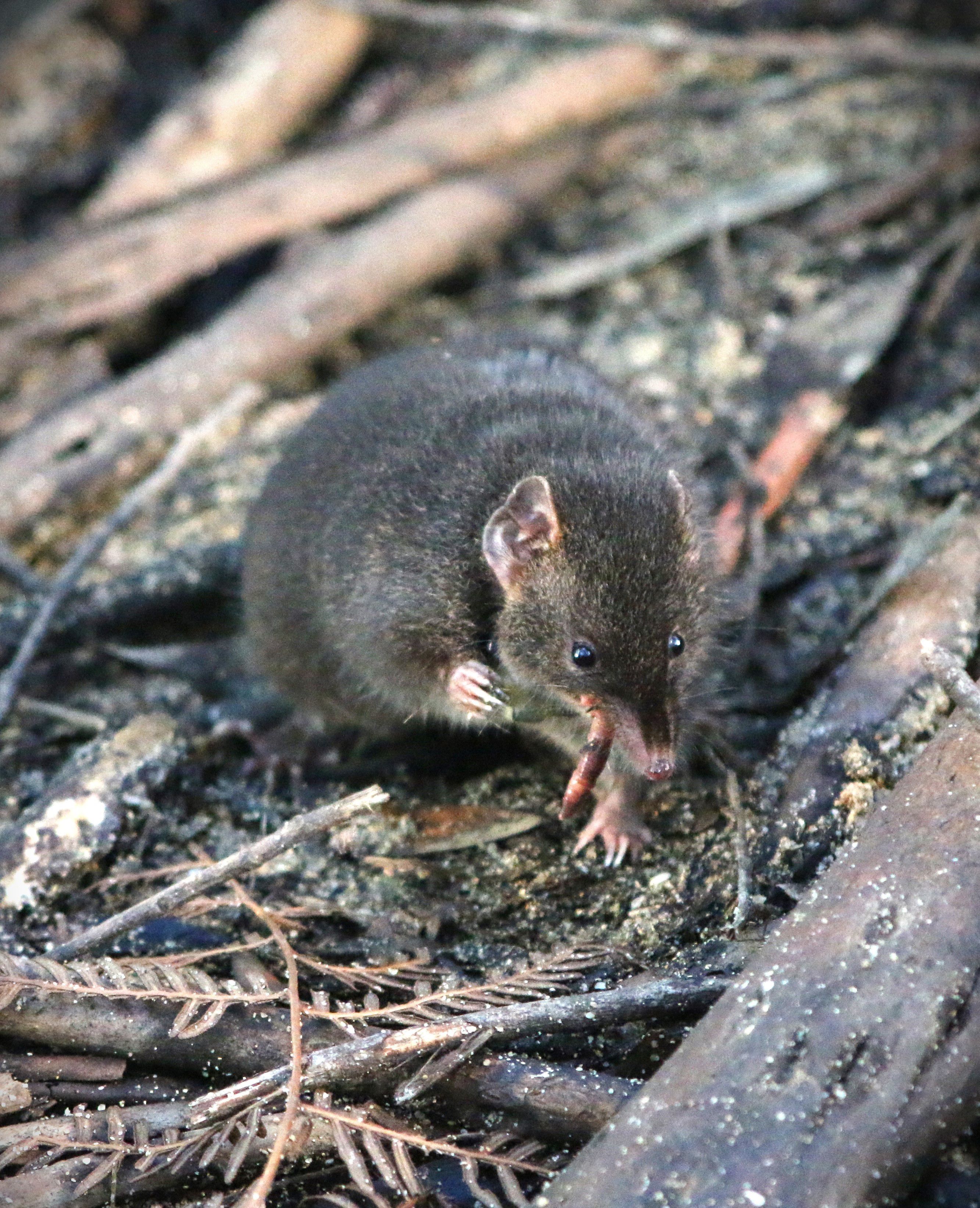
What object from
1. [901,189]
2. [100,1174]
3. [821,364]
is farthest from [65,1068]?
[901,189]

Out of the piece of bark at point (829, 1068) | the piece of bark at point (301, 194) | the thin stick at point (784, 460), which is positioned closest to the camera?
the piece of bark at point (829, 1068)

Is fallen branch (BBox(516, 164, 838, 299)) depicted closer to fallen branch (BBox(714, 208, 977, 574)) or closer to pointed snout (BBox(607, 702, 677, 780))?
fallen branch (BBox(714, 208, 977, 574))

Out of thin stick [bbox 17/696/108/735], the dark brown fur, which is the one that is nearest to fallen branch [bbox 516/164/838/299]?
the dark brown fur

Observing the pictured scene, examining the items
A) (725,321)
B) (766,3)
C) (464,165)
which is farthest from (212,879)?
(766,3)

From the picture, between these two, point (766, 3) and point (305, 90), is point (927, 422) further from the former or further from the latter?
point (305, 90)

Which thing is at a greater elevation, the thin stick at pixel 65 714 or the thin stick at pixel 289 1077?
the thin stick at pixel 289 1077

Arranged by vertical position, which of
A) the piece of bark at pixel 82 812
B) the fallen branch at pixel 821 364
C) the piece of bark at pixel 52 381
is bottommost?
the fallen branch at pixel 821 364

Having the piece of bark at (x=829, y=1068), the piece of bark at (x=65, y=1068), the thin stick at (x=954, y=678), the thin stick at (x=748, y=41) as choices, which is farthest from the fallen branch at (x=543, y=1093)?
the thin stick at (x=748, y=41)

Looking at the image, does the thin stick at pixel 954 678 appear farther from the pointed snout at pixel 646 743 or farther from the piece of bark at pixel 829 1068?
the pointed snout at pixel 646 743
